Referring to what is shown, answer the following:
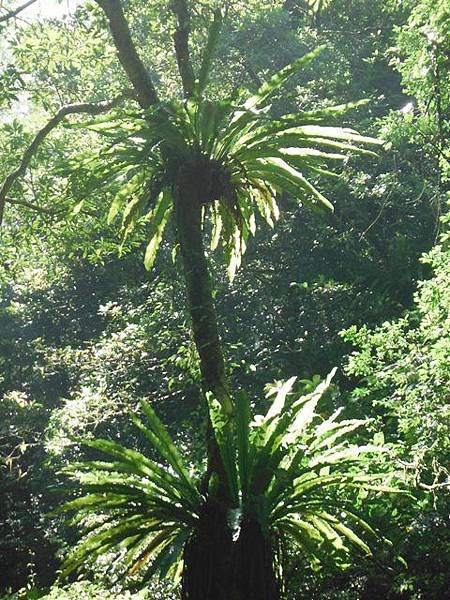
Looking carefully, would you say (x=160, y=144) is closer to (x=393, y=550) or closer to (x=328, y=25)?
(x=393, y=550)

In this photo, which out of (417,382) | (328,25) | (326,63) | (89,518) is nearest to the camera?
(417,382)

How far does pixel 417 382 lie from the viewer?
17.0ft

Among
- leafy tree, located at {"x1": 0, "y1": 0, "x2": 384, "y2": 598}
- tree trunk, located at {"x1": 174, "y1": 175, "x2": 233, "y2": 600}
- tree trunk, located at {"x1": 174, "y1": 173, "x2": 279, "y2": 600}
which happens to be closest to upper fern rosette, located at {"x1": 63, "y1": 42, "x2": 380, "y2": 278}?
leafy tree, located at {"x1": 0, "y1": 0, "x2": 384, "y2": 598}

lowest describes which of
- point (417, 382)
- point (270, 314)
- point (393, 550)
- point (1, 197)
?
point (393, 550)

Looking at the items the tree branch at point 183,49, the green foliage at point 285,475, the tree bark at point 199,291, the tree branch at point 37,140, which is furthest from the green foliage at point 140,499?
the tree branch at point 183,49

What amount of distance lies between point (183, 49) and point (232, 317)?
17.1 ft

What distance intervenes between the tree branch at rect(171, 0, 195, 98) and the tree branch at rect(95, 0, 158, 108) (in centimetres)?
22

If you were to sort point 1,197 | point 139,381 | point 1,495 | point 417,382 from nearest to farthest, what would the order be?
point 1,197 < point 417,382 < point 139,381 < point 1,495

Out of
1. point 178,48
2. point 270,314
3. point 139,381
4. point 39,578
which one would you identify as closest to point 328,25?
point 270,314

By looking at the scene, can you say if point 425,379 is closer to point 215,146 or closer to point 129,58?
point 215,146

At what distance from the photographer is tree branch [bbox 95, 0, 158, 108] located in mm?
4121

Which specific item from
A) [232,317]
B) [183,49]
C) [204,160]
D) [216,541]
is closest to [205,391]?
[216,541]

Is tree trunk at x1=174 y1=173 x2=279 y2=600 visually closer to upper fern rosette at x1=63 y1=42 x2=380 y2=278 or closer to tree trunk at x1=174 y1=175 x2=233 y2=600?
tree trunk at x1=174 y1=175 x2=233 y2=600

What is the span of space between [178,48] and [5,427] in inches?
304
